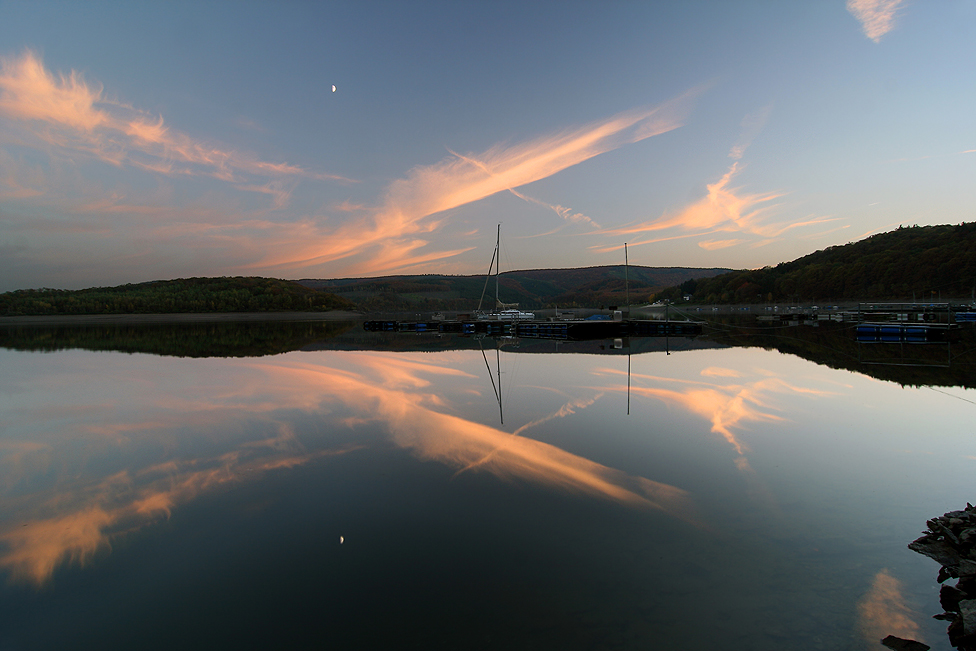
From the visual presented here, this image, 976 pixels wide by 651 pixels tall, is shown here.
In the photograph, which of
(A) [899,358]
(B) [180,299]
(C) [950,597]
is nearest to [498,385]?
(C) [950,597]

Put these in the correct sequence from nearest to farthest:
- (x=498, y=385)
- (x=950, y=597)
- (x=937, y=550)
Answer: (x=950, y=597)
(x=937, y=550)
(x=498, y=385)

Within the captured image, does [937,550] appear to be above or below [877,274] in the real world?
below

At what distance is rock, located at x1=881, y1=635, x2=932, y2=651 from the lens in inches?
165

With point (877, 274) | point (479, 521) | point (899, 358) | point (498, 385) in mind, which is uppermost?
point (877, 274)

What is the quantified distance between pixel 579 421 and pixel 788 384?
1005 centimetres

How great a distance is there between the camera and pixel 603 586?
16.8 ft

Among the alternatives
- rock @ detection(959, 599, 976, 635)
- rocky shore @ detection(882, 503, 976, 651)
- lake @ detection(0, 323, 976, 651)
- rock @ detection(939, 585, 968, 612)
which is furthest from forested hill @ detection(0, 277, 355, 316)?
rock @ detection(959, 599, 976, 635)

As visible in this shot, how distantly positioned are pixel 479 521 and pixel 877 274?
14383 cm

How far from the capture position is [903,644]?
4.24 m

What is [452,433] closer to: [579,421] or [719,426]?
[579,421]

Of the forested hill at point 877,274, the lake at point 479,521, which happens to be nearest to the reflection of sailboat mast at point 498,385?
the lake at point 479,521

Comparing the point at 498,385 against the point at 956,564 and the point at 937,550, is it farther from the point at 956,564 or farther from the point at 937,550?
the point at 956,564

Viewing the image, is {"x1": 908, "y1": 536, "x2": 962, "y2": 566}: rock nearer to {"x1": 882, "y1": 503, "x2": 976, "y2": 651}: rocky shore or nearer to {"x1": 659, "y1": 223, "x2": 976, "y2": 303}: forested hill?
{"x1": 882, "y1": 503, "x2": 976, "y2": 651}: rocky shore

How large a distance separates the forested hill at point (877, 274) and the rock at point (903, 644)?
388 ft
